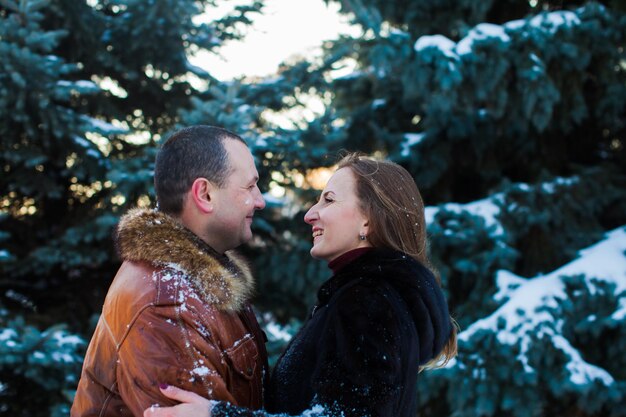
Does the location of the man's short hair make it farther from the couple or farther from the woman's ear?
the woman's ear

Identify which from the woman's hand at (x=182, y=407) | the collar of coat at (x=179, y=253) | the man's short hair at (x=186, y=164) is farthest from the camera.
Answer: the man's short hair at (x=186, y=164)

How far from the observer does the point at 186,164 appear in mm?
2199

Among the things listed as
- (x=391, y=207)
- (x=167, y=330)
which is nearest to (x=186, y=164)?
(x=167, y=330)

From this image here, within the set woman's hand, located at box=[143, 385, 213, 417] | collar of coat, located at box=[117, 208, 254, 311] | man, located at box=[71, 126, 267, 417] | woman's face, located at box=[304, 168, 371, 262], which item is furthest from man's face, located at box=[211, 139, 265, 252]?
woman's hand, located at box=[143, 385, 213, 417]

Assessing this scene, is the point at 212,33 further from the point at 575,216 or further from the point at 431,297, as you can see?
the point at 431,297

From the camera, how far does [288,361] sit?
2.19m

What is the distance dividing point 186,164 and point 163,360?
0.71 m

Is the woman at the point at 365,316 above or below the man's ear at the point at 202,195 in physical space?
below

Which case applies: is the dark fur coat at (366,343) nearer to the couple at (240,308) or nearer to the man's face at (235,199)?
the couple at (240,308)

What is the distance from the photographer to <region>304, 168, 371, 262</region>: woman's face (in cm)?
224

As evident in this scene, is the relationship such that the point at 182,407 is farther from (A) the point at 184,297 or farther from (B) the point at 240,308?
(B) the point at 240,308

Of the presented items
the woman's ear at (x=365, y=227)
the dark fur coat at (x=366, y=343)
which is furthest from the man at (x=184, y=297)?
the woman's ear at (x=365, y=227)

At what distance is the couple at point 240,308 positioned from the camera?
71.2 inches

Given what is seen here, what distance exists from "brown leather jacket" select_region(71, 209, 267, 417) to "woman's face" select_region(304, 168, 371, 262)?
Result: 33 cm
